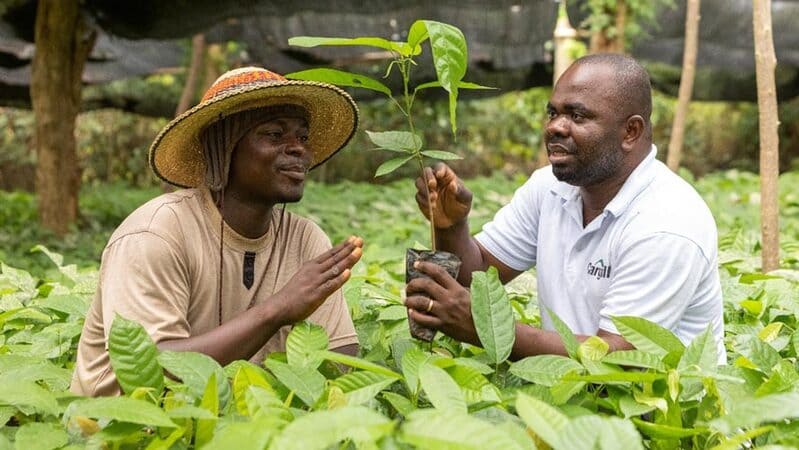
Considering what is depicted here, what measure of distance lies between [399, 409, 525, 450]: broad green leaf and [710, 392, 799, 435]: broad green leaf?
0.28 metres

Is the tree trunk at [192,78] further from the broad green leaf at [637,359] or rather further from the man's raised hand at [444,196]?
the broad green leaf at [637,359]

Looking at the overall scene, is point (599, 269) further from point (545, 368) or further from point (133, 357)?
point (133, 357)

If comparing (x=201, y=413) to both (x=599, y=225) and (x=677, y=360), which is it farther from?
(x=599, y=225)

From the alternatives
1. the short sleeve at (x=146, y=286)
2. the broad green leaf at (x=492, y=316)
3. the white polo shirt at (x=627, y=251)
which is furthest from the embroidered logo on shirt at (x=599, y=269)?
the short sleeve at (x=146, y=286)

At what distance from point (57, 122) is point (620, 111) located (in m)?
5.34

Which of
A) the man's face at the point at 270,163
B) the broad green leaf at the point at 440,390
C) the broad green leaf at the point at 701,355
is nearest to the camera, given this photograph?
the broad green leaf at the point at 440,390

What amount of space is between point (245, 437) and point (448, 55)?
71cm

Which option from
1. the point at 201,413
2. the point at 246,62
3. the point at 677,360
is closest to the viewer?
the point at 201,413

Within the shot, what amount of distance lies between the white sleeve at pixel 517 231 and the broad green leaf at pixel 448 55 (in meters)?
0.71

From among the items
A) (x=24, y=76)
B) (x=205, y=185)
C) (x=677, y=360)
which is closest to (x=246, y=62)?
(x=24, y=76)

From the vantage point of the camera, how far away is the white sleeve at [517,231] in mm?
2229

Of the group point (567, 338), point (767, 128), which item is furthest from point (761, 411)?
point (767, 128)

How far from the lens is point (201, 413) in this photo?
125 cm

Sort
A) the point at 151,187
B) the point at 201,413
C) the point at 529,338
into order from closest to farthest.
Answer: the point at 201,413
the point at 529,338
the point at 151,187
